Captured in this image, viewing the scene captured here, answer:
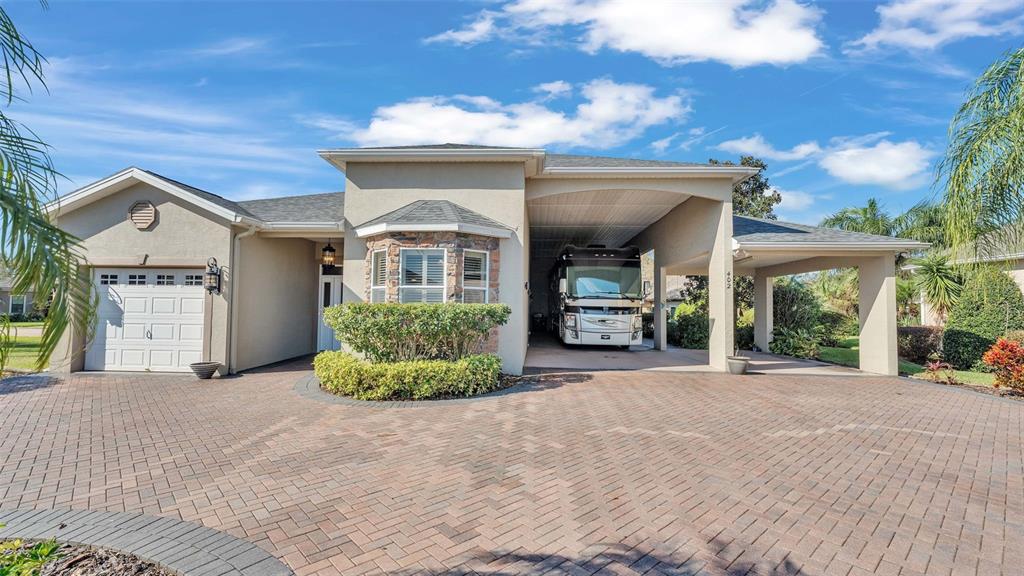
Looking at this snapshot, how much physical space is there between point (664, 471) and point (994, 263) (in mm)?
7198

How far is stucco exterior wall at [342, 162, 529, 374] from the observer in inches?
403

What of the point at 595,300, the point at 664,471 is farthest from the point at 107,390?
the point at 595,300

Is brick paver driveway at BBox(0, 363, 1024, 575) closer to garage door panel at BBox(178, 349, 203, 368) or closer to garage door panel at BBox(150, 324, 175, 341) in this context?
garage door panel at BBox(178, 349, 203, 368)

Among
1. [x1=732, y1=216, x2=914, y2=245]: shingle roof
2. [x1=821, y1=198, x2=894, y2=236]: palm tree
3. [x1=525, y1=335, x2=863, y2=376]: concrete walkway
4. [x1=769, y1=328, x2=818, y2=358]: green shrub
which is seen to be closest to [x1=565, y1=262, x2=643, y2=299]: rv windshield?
[x1=525, y1=335, x2=863, y2=376]: concrete walkway

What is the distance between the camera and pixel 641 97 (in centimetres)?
1238

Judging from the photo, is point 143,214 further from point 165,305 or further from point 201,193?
point 165,305

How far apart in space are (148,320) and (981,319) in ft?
75.0

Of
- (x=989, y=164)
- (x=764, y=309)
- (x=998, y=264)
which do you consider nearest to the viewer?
(x=989, y=164)

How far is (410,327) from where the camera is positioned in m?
8.19

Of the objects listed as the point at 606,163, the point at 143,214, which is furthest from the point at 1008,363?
the point at 143,214

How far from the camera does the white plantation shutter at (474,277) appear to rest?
384 inches

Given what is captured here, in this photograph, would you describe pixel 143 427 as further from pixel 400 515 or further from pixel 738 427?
pixel 738 427

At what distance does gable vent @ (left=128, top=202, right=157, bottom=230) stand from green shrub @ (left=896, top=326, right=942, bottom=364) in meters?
23.0

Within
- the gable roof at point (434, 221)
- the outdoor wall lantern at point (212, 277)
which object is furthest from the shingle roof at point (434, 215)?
the outdoor wall lantern at point (212, 277)
